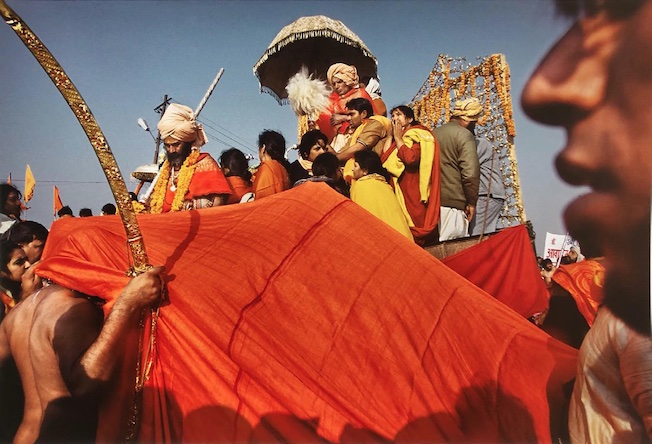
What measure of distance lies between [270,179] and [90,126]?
2241 mm

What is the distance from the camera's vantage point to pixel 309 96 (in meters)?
6.13

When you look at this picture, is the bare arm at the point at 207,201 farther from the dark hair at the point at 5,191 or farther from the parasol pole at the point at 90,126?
the dark hair at the point at 5,191

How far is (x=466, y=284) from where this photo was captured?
9.20ft

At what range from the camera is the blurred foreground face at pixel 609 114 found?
213 centimetres

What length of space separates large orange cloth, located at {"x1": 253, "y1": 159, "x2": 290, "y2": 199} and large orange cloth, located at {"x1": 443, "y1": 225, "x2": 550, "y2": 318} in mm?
1602

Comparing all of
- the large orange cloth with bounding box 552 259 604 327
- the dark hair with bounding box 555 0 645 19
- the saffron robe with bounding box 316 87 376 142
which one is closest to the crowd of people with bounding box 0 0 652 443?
the dark hair with bounding box 555 0 645 19

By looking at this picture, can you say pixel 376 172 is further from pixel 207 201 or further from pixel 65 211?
pixel 65 211

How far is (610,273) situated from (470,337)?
73 cm

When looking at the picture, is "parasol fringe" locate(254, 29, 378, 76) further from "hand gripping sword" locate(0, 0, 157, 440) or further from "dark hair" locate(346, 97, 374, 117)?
"hand gripping sword" locate(0, 0, 157, 440)

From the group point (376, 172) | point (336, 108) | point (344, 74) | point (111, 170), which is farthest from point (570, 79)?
point (336, 108)

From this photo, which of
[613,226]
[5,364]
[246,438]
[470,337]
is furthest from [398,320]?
[5,364]

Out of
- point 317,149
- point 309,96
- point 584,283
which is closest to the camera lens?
point 584,283

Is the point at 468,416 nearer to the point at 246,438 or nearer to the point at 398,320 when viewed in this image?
the point at 398,320

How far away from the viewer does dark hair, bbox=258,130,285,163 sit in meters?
4.69
